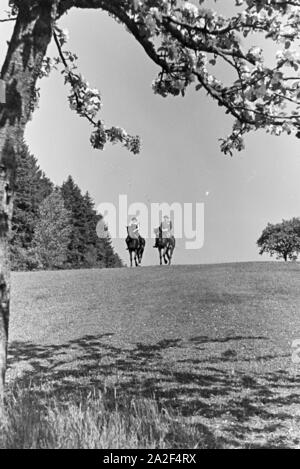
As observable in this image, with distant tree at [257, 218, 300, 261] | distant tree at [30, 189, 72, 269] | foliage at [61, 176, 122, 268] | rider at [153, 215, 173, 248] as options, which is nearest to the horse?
rider at [153, 215, 173, 248]

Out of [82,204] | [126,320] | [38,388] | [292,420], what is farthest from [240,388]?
[82,204]

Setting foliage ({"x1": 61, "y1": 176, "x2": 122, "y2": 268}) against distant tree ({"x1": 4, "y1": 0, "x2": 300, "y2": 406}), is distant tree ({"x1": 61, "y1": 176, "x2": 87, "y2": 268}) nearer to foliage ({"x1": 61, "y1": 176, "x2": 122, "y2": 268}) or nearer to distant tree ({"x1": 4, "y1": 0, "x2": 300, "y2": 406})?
foliage ({"x1": 61, "y1": 176, "x2": 122, "y2": 268})

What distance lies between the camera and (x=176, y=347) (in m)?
13.4

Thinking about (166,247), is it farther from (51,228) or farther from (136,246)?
(51,228)

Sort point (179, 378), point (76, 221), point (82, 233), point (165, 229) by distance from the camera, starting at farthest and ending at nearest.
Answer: point (82, 233) < point (76, 221) < point (165, 229) < point (179, 378)

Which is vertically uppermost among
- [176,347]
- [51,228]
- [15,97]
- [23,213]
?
[23,213]

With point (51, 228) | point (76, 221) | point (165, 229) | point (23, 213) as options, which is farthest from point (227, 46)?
point (76, 221)

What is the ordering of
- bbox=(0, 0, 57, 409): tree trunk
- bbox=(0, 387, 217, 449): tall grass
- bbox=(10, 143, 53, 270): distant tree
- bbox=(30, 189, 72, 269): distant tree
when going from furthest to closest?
bbox=(10, 143, 53, 270): distant tree → bbox=(30, 189, 72, 269): distant tree → bbox=(0, 0, 57, 409): tree trunk → bbox=(0, 387, 217, 449): tall grass

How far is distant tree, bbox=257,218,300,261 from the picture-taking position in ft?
290

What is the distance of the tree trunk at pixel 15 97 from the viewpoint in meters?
6.11

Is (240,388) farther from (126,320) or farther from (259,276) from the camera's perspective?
(259,276)

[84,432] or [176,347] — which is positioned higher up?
[84,432]

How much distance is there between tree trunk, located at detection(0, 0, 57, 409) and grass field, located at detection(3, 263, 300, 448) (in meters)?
1.77

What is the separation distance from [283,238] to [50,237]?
4533 cm
